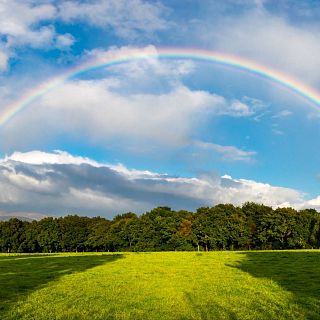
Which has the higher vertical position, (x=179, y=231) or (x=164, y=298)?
(x=179, y=231)

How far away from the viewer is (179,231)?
160500 millimetres

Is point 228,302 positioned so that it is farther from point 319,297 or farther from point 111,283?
point 111,283

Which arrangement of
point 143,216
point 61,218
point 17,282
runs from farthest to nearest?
point 61,218 → point 143,216 → point 17,282

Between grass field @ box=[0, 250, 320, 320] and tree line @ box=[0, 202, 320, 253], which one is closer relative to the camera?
grass field @ box=[0, 250, 320, 320]

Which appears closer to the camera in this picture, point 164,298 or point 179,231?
point 164,298

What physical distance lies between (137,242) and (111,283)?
13112 cm

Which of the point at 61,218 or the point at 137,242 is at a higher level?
the point at 61,218

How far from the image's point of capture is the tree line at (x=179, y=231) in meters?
149

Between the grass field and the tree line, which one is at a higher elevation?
the tree line

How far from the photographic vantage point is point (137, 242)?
543 feet

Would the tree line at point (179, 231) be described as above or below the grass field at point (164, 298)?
above

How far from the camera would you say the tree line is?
14900 cm

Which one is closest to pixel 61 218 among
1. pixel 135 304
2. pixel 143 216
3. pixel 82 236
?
pixel 82 236

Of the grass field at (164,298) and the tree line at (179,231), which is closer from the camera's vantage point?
the grass field at (164,298)
